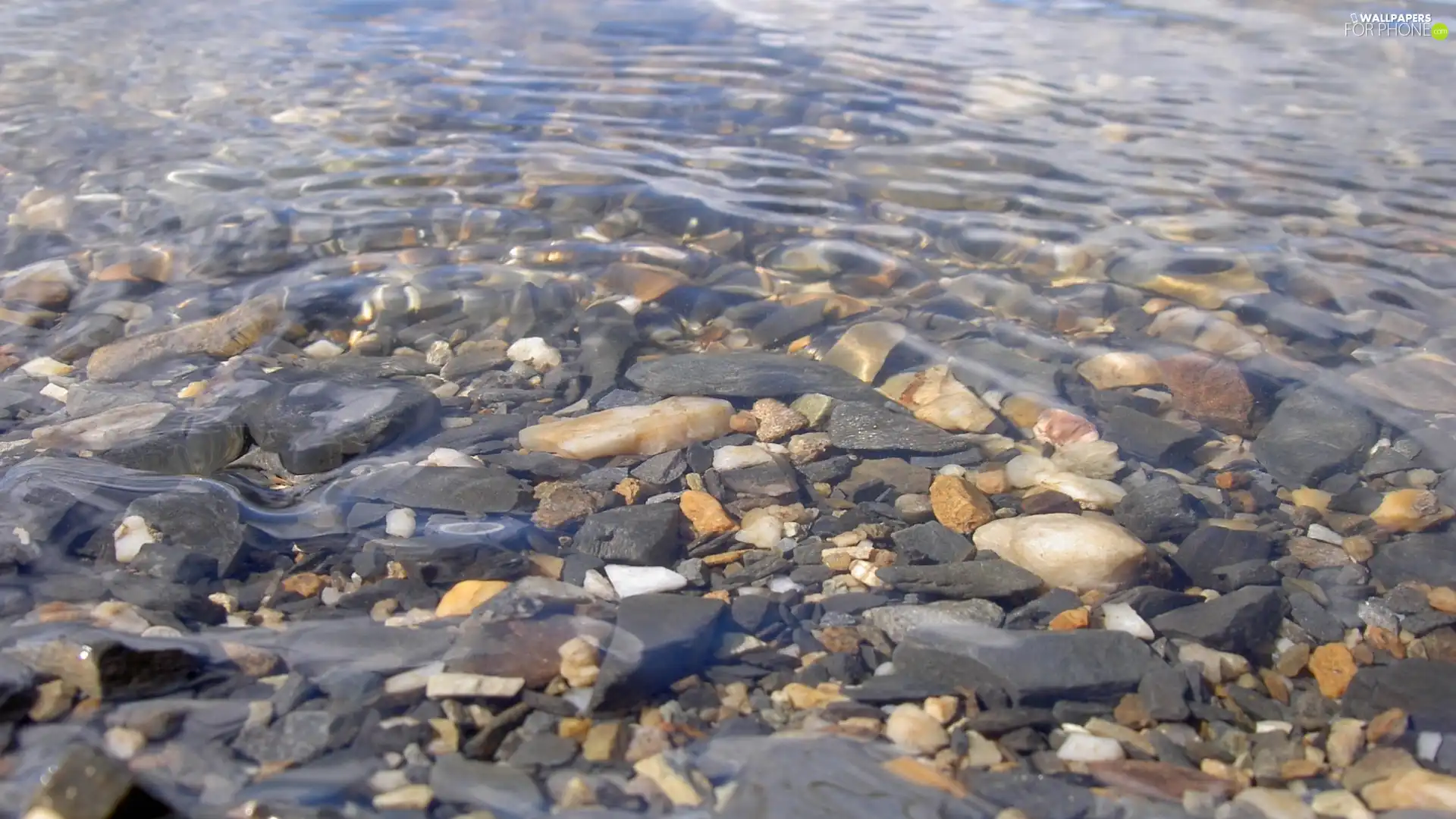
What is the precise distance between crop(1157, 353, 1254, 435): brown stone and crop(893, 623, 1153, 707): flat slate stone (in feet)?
4.08

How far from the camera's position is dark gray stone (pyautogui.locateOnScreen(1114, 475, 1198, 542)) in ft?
8.46

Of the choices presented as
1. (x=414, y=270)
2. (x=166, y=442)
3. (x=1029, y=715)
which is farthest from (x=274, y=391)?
(x=1029, y=715)

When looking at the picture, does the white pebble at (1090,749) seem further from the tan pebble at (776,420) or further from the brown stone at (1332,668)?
the tan pebble at (776,420)

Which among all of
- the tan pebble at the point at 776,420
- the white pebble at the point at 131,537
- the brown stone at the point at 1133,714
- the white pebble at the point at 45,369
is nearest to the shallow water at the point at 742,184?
the white pebble at the point at 45,369

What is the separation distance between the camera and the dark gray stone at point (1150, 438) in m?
2.90

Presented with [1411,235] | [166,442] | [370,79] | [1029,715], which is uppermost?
[370,79]

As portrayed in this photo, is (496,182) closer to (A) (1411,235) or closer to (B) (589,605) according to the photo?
(B) (589,605)

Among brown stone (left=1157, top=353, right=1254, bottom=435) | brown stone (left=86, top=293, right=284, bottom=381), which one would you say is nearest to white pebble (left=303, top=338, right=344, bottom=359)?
brown stone (left=86, top=293, right=284, bottom=381)

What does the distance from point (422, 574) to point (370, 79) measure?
15.6ft

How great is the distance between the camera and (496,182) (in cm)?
466

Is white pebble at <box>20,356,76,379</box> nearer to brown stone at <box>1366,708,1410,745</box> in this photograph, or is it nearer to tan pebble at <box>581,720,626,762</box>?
tan pebble at <box>581,720,626,762</box>

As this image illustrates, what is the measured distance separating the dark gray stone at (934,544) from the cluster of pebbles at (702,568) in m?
0.01

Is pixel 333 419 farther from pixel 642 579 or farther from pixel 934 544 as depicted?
pixel 934 544

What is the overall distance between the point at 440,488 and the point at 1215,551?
1990mm
